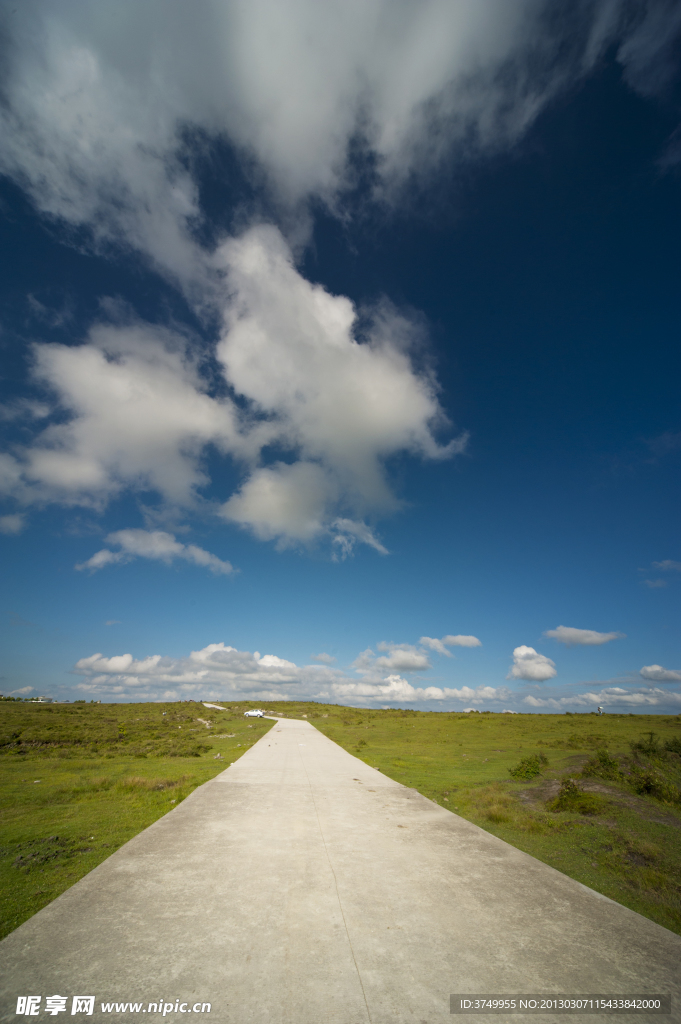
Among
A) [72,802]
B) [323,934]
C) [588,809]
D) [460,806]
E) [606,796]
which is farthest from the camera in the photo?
[606,796]

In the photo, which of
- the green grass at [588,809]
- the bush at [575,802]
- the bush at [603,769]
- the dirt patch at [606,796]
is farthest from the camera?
the bush at [603,769]

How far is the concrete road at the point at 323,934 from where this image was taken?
3561 mm

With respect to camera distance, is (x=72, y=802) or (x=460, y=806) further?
(x=460, y=806)

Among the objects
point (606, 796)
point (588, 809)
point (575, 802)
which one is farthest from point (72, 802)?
point (606, 796)

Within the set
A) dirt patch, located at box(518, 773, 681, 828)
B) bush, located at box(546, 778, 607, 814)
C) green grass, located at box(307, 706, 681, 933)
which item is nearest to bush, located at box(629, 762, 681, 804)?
green grass, located at box(307, 706, 681, 933)

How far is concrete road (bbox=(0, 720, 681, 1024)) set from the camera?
3561 mm

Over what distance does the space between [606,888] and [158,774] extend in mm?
13333

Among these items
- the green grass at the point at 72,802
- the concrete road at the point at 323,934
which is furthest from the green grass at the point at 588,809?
the green grass at the point at 72,802

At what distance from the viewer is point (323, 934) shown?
15.0ft

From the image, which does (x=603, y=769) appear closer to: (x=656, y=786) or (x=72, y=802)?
(x=656, y=786)

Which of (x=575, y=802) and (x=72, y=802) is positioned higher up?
(x=575, y=802)

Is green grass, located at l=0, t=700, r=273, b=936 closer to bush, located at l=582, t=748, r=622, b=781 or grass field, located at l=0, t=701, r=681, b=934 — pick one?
grass field, located at l=0, t=701, r=681, b=934

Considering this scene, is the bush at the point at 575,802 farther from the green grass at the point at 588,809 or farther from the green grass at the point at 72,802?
the green grass at the point at 72,802

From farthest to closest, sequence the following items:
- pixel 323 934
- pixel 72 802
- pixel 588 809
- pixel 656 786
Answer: pixel 656 786, pixel 72 802, pixel 588 809, pixel 323 934
